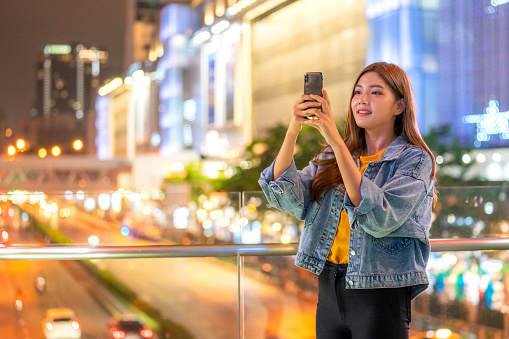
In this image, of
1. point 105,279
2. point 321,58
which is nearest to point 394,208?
point 105,279

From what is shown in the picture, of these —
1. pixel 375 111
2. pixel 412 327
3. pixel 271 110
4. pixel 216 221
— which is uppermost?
pixel 271 110

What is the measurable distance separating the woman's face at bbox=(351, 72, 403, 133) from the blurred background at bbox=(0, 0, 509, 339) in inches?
44.4

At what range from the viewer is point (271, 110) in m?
47.2

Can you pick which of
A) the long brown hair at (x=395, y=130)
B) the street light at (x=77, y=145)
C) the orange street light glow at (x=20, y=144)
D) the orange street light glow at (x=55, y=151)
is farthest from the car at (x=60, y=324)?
the street light at (x=77, y=145)

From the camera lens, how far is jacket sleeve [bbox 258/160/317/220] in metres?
1.74

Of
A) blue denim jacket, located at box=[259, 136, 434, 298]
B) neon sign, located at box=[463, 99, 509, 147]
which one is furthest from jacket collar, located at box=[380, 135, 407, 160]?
neon sign, located at box=[463, 99, 509, 147]

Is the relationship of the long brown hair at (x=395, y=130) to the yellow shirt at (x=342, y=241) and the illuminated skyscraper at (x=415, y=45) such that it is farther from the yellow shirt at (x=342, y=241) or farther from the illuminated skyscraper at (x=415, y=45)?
the illuminated skyscraper at (x=415, y=45)

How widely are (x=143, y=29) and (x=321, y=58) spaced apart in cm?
4176

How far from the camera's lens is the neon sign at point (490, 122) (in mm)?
34844

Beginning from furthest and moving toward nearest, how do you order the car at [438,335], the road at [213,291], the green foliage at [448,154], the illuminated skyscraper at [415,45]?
the illuminated skyscraper at [415,45] → the green foliage at [448,154] → the car at [438,335] → the road at [213,291]

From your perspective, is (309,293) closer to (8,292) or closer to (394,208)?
(8,292)

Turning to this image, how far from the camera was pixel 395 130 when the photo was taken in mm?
1786

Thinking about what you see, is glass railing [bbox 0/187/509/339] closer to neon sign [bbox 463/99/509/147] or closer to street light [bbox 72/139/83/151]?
neon sign [bbox 463/99/509/147]

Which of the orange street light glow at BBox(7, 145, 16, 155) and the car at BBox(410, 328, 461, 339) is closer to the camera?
the car at BBox(410, 328, 461, 339)
